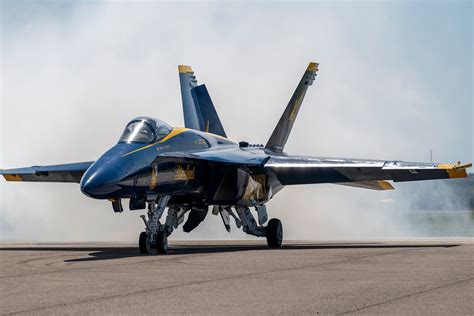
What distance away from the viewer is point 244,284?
43.1 feet

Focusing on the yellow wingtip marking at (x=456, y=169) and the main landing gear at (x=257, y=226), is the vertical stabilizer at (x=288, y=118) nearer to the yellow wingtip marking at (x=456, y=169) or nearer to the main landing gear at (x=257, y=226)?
the main landing gear at (x=257, y=226)

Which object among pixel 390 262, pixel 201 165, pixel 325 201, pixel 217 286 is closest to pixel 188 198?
pixel 201 165

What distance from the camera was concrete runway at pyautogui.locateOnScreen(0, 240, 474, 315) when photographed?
1066cm

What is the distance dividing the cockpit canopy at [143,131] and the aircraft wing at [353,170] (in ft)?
12.6

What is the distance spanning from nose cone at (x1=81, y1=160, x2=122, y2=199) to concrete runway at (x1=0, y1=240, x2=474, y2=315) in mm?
1408

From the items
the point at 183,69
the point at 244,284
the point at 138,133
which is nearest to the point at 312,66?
the point at 183,69

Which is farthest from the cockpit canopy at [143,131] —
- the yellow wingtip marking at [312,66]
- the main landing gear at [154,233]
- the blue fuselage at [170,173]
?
the yellow wingtip marking at [312,66]

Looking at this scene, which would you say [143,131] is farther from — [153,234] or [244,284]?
[244,284]

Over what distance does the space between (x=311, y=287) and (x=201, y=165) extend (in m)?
11.5

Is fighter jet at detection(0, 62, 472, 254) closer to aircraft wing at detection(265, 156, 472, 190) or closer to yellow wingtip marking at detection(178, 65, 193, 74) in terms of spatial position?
aircraft wing at detection(265, 156, 472, 190)

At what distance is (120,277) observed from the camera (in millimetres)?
14625

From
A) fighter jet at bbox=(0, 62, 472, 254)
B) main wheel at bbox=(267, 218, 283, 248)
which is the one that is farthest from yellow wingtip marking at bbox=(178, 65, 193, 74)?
main wheel at bbox=(267, 218, 283, 248)

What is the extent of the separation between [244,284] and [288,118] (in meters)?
17.6

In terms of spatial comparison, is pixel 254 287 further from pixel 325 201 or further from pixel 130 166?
pixel 325 201
